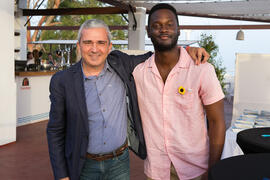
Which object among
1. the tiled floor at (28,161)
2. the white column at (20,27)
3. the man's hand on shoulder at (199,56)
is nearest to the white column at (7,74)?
the tiled floor at (28,161)

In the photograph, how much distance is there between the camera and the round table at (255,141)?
1.30 meters

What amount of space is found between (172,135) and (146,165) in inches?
10.2

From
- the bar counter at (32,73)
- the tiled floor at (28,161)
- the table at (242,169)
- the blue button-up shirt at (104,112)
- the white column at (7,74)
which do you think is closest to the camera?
the table at (242,169)

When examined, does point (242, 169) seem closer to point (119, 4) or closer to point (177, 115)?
point (177, 115)

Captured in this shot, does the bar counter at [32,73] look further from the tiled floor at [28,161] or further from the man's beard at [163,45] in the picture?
the man's beard at [163,45]

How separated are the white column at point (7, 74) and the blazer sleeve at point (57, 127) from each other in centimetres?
346

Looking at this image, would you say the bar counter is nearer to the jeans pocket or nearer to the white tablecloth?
the jeans pocket

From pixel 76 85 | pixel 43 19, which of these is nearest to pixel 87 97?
pixel 76 85

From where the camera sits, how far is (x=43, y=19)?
2609 cm

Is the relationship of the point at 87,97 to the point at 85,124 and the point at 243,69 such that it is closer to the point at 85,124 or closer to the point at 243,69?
the point at 85,124

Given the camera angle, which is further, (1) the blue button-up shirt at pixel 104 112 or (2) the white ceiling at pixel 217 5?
(2) the white ceiling at pixel 217 5

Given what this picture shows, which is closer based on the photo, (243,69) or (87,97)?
(87,97)

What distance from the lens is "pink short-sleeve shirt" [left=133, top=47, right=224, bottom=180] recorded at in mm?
1511

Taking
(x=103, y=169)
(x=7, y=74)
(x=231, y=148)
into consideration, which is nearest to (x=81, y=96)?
(x=103, y=169)
